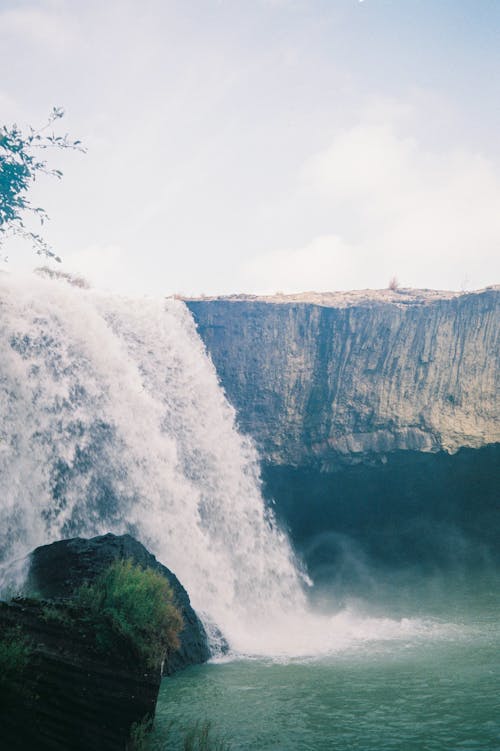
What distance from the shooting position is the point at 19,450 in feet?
39.1

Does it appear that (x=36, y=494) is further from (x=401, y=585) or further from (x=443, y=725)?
(x=401, y=585)

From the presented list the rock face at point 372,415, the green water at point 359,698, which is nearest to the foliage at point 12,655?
the green water at point 359,698

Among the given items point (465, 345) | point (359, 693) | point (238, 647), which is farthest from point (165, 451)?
point (465, 345)

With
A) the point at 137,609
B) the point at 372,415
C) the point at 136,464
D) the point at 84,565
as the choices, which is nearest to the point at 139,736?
the point at 137,609

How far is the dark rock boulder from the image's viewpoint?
339 inches

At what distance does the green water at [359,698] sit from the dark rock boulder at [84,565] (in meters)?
0.53

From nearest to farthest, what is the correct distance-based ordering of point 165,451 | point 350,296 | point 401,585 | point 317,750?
point 317,750 → point 165,451 → point 401,585 → point 350,296

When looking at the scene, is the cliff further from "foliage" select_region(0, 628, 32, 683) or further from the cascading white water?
"foliage" select_region(0, 628, 32, 683)

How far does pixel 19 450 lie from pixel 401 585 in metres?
13.3

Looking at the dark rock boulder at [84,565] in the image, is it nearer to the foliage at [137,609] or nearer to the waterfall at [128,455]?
the waterfall at [128,455]

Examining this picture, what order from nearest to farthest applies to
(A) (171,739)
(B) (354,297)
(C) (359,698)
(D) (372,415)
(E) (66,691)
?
(E) (66,691) < (A) (171,739) < (C) (359,698) < (D) (372,415) < (B) (354,297)

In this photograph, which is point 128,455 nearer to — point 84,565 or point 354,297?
point 84,565

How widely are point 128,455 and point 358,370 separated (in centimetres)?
956

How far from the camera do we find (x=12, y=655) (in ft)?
14.8
